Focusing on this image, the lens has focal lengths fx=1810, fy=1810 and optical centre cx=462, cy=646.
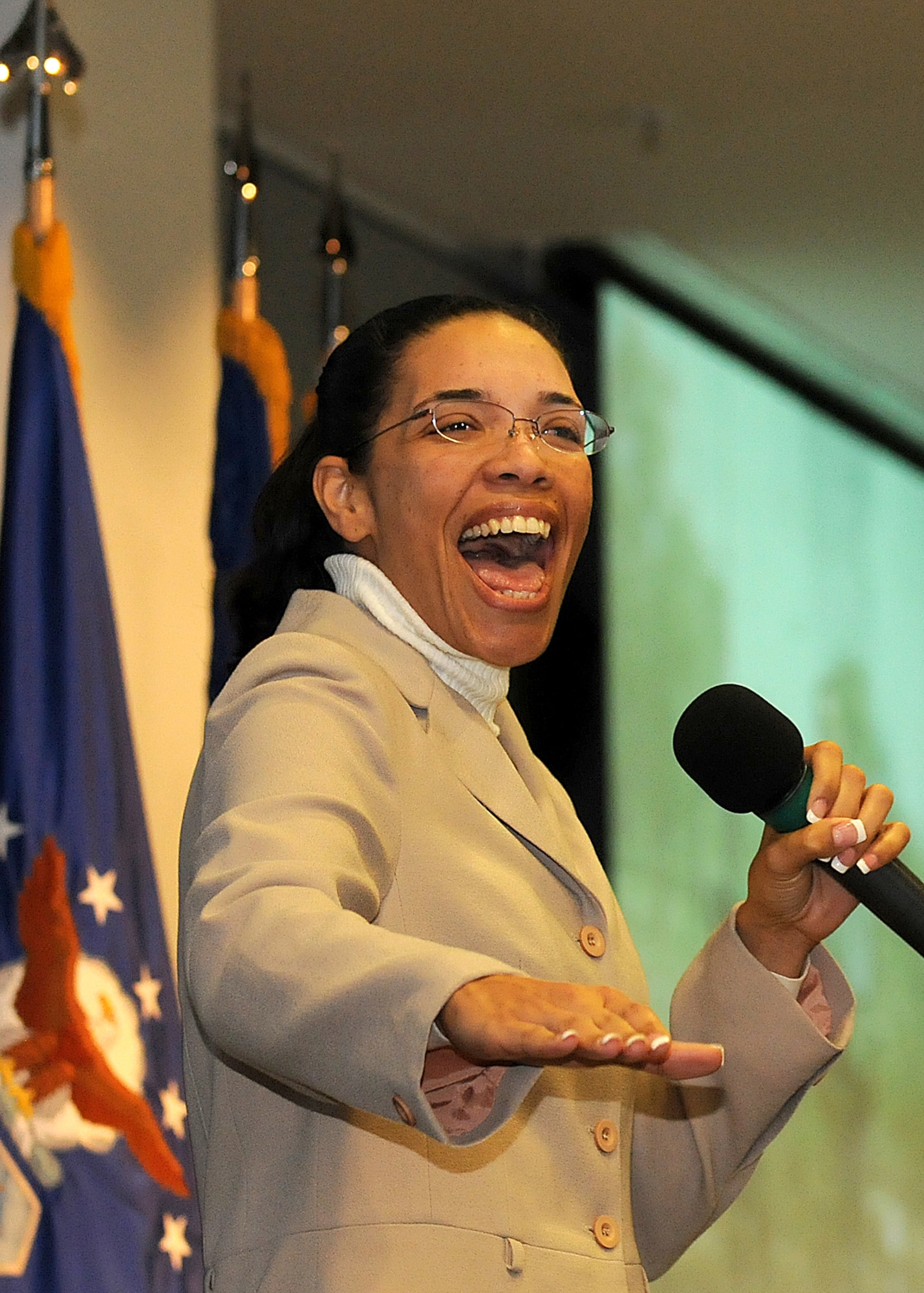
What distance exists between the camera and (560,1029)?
0.91 meters

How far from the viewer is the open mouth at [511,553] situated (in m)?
1.54

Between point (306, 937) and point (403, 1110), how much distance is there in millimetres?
107

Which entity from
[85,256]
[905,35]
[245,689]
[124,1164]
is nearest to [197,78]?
[85,256]

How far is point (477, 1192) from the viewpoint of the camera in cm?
125

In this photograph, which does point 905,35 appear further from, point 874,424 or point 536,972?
point 536,972

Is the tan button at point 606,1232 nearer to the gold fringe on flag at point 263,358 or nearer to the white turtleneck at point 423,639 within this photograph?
the white turtleneck at point 423,639

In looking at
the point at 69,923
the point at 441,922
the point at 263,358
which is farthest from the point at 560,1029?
the point at 263,358

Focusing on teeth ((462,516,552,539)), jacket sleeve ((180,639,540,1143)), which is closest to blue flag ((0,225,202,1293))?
teeth ((462,516,552,539))

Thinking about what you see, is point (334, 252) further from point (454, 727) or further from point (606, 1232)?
point (606, 1232)


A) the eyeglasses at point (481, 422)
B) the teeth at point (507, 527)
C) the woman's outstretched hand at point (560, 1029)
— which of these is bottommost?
the woman's outstretched hand at point (560, 1029)

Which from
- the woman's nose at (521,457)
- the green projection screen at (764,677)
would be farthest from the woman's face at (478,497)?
the green projection screen at (764,677)

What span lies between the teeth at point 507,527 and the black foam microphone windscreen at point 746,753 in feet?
0.71

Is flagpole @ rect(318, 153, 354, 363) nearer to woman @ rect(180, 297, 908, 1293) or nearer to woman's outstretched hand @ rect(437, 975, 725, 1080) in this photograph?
woman @ rect(180, 297, 908, 1293)

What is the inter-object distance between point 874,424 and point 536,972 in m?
5.65
